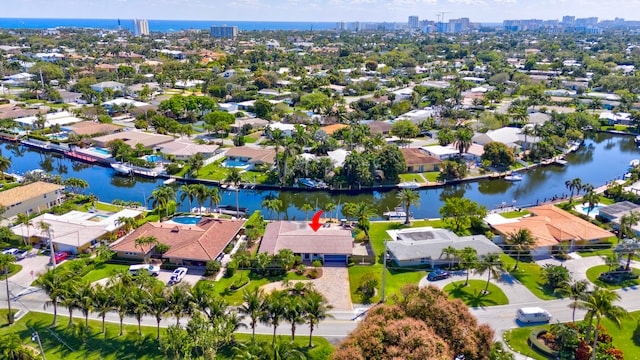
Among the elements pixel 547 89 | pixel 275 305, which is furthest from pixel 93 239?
pixel 547 89

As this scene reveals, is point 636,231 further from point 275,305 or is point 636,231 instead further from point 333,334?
point 275,305

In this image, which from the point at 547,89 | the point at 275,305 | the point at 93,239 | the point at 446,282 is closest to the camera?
the point at 275,305

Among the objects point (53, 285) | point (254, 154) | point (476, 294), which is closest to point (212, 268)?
point (53, 285)

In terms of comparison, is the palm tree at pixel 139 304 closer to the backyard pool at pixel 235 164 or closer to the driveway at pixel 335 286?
the driveway at pixel 335 286

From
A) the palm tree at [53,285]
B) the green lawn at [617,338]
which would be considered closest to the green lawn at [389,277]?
the green lawn at [617,338]

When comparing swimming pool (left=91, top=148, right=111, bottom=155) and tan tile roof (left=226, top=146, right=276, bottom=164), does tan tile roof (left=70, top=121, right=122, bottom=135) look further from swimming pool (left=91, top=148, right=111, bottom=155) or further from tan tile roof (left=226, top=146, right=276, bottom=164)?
tan tile roof (left=226, top=146, right=276, bottom=164)

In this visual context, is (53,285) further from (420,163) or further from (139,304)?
(420,163)
